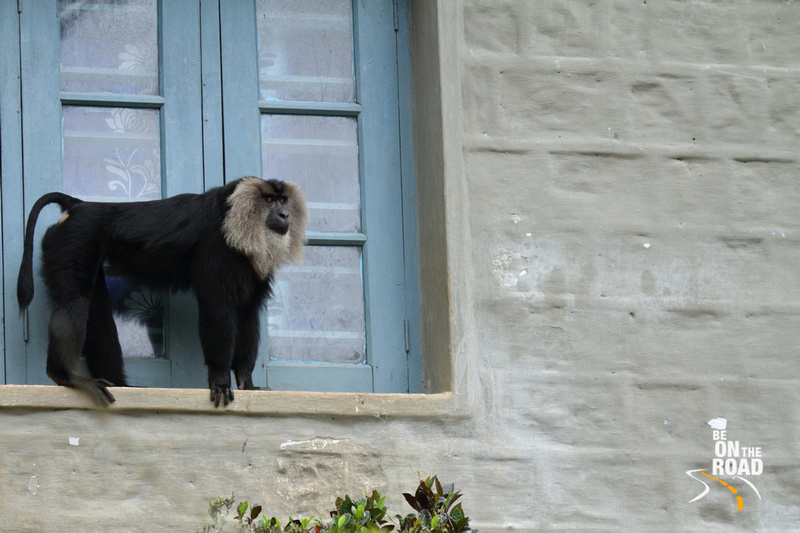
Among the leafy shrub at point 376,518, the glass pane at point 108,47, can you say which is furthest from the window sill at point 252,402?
the glass pane at point 108,47

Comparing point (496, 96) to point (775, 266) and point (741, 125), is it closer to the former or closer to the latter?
point (741, 125)

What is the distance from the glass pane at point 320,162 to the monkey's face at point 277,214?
128mm

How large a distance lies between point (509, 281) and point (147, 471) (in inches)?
63.1

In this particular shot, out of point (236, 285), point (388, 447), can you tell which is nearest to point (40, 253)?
point (236, 285)

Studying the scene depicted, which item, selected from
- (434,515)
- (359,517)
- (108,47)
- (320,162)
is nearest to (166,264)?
(320,162)

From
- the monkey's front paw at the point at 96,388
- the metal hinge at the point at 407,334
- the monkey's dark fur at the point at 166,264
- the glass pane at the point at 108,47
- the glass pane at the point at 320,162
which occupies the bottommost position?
the monkey's front paw at the point at 96,388

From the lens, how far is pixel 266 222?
4949 mm

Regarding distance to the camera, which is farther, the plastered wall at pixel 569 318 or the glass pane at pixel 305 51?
the glass pane at pixel 305 51

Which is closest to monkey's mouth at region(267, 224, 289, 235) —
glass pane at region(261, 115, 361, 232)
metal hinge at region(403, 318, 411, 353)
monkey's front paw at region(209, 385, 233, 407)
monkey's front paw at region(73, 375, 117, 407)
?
glass pane at region(261, 115, 361, 232)

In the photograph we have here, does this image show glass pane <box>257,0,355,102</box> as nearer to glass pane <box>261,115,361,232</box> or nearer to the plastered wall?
glass pane <box>261,115,361,232</box>

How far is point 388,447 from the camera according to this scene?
14.5 feet

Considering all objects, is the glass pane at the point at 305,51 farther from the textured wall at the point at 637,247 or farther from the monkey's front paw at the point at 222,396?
the monkey's front paw at the point at 222,396

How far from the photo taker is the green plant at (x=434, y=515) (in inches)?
144

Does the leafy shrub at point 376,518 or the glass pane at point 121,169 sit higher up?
the glass pane at point 121,169
